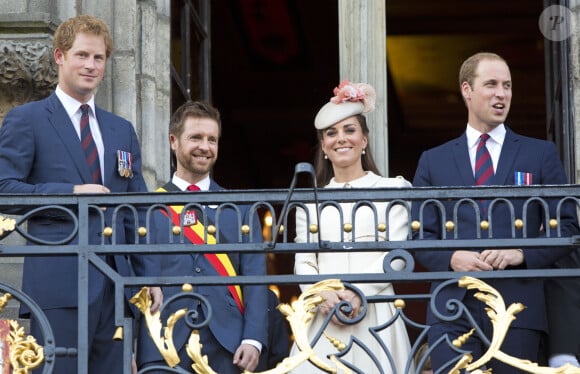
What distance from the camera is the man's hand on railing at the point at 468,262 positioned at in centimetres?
623

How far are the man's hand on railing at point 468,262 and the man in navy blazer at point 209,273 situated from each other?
0.77m

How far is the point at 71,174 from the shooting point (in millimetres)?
6344

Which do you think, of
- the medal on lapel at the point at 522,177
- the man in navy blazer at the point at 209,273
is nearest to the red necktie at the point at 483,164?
the medal on lapel at the point at 522,177

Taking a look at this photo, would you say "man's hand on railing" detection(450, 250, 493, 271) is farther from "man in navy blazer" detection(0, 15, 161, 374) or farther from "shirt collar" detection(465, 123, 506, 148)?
"man in navy blazer" detection(0, 15, 161, 374)

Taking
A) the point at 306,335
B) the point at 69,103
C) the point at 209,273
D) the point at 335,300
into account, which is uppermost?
the point at 69,103

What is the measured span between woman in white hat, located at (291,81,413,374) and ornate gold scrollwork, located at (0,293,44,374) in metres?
1.08

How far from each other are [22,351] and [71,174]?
0.85 meters

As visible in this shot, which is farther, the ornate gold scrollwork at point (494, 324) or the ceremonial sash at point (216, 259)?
the ceremonial sash at point (216, 259)

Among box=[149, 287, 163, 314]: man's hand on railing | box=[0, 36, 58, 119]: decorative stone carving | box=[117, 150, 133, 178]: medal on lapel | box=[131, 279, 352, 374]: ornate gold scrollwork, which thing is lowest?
box=[131, 279, 352, 374]: ornate gold scrollwork

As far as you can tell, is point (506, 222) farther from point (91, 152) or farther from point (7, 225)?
point (7, 225)

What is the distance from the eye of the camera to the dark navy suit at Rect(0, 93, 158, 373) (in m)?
6.12

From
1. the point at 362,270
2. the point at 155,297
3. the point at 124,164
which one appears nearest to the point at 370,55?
the point at 362,270

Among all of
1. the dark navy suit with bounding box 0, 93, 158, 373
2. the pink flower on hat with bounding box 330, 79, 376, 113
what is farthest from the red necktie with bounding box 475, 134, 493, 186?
the dark navy suit with bounding box 0, 93, 158, 373

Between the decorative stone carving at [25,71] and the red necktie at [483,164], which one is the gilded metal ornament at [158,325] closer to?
the red necktie at [483,164]
